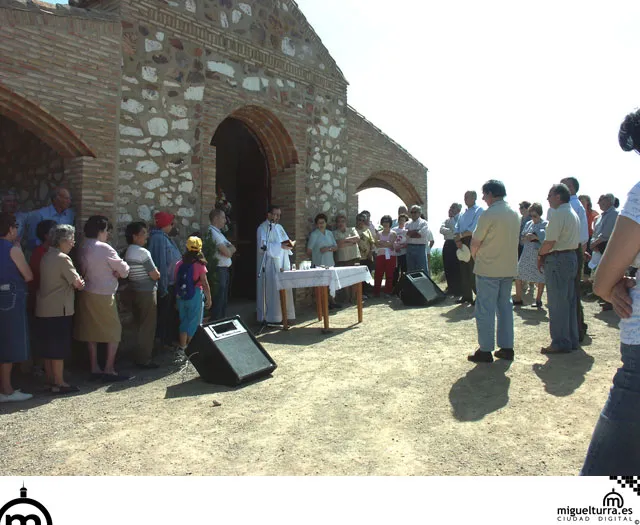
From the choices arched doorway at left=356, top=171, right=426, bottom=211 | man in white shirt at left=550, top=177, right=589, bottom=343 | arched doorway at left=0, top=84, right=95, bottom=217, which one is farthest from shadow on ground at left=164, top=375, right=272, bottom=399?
arched doorway at left=356, top=171, right=426, bottom=211

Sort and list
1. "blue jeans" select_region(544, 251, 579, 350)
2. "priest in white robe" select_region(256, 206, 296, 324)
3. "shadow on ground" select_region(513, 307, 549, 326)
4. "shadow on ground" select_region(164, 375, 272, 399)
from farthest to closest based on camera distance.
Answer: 1. "priest in white robe" select_region(256, 206, 296, 324)
2. "shadow on ground" select_region(513, 307, 549, 326)
3. "blue jeans" select_region(544, 251, 579, 350)
4. "shadow on ground" select_region(164, 375, 272, 399)

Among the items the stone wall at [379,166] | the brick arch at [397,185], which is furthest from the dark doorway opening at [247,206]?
the brick arch at [397,185]

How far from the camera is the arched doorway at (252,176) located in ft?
27.3

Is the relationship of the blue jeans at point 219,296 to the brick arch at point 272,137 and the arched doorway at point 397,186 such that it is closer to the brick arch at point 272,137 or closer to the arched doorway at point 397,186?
the brick arch at point 272,137

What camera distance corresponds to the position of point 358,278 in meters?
7.39

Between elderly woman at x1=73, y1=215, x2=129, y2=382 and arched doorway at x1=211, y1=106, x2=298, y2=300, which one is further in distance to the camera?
arched doorway at x1=211, y1=106, x2=298, y2=300

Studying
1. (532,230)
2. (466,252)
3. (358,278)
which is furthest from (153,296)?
(532,230)

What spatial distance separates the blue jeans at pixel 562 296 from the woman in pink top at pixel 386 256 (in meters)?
4.73

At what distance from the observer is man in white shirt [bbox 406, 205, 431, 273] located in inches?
362

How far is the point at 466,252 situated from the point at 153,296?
454 cm

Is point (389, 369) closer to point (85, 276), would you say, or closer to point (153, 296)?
point (153, 296)

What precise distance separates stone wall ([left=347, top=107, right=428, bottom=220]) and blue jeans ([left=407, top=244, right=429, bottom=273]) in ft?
4.77

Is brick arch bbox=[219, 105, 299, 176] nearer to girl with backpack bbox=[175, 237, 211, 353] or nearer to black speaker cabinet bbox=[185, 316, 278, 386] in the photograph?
girl with backpack bbox=[175, 237, 211, 353]

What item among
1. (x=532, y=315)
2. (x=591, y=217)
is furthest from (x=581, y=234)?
(x=591, y=217)
